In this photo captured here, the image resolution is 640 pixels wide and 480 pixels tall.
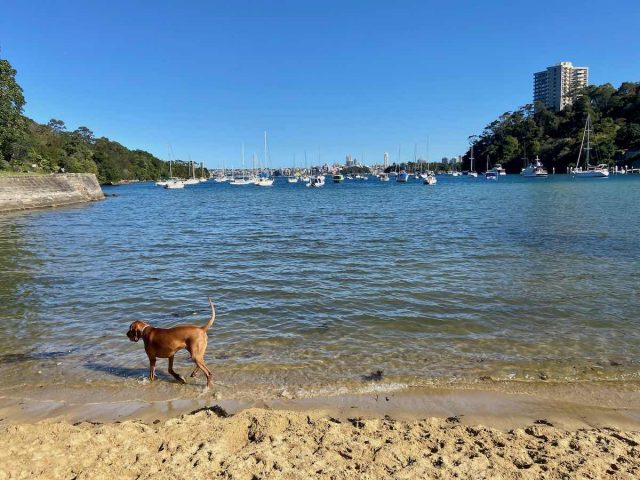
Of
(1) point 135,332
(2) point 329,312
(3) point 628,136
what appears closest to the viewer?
(1) point 135,332

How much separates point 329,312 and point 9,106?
2727 inches

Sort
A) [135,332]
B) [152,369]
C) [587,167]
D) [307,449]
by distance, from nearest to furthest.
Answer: [307,449]
[135,332]
[152,369]
[587,167]

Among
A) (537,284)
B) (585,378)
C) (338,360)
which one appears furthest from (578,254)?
(338,360)

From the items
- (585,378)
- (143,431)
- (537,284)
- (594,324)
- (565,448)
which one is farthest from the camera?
(537,284)

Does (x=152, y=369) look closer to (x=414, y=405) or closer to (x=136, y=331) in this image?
(x=136, y=331)

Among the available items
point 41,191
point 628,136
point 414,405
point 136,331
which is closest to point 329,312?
point 414,405

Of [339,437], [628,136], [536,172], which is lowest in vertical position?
[339,437]

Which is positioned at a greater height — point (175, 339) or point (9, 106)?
point (9, 106)

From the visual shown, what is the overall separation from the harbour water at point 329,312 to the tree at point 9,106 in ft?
160

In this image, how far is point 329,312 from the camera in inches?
432

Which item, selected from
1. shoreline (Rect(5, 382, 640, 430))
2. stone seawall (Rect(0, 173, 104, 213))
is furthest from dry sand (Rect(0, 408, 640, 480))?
stone seawall (Rect(0, 173, 104, 213))

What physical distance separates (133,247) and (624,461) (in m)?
22.4

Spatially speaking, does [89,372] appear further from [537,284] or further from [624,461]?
[537,284]

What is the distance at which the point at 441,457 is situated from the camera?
4.66 m
